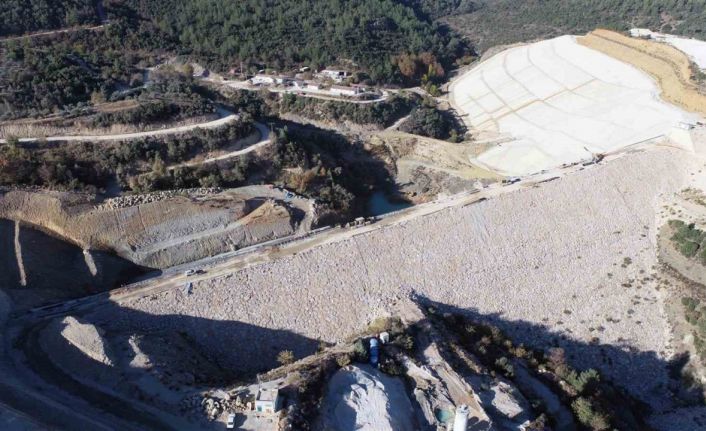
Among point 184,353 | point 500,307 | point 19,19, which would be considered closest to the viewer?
point 184,353

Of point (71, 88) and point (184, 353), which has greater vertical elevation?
point (71, 88)

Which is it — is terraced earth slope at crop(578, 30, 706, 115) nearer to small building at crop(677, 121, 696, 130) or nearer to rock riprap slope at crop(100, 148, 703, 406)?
small building at crop(677, 121, 696, 130)

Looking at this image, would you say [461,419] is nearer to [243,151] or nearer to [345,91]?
[243,151]

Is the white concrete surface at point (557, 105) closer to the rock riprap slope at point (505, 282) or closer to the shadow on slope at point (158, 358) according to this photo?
the rock riprap slope at point (505, 282)

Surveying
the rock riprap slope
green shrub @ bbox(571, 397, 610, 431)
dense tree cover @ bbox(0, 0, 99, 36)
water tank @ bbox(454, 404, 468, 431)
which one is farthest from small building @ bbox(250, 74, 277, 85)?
water tank @ bbox(454, 404, 468, 431)

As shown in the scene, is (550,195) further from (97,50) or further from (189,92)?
(97,50)

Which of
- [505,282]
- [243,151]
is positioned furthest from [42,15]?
[505,282]

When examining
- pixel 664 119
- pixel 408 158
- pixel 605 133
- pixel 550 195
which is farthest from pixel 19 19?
pixel 664 119
